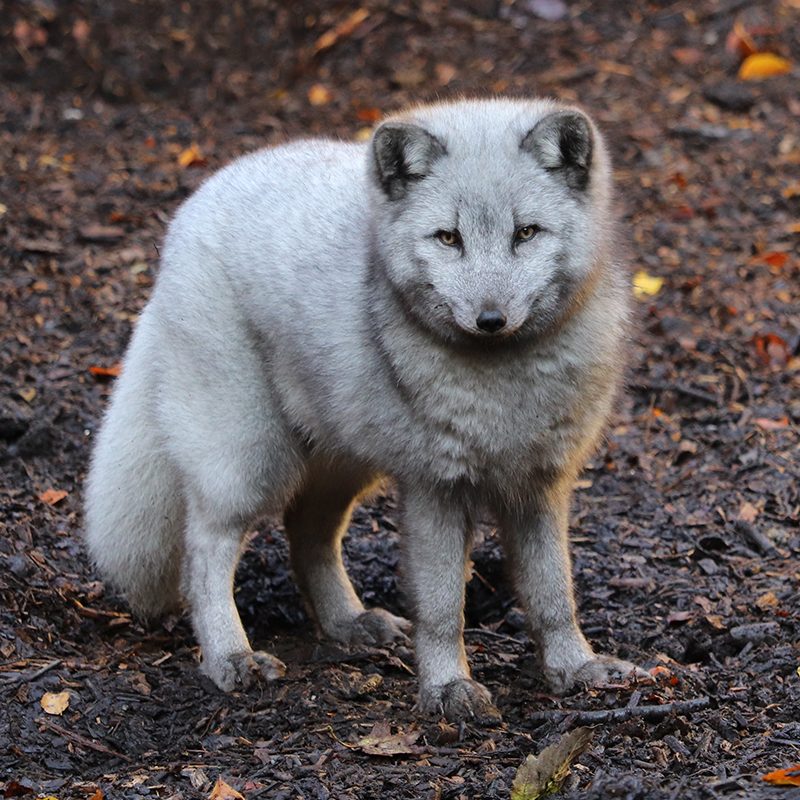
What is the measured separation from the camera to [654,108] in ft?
32.9

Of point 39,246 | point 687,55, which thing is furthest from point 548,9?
point 39,246

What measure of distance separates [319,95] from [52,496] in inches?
196

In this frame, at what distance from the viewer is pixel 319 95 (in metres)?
10.2

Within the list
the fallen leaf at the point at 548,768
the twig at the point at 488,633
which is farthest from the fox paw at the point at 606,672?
the twig at the point at 488,633

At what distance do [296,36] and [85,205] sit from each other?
2.87 m

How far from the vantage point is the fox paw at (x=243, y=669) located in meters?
5.17

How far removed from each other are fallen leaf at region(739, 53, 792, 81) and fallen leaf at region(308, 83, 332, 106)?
3236mm

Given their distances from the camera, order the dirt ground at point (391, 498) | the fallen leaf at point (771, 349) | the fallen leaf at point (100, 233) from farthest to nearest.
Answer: the fallen leaf at point (100, 233), the fallen leaf at point (771, 349), the dirt ground at point (391, 498)

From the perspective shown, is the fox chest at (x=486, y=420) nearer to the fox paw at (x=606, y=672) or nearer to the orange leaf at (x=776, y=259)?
the fox paw at (x=606, y=672)

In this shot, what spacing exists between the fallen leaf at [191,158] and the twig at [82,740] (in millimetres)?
5224

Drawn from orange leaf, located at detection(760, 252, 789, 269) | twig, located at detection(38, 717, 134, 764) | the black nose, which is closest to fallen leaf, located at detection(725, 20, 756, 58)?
orange leaf, located at detection(760, 252, 789, 269)

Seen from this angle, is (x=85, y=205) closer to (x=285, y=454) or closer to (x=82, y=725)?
(x=285, y=454)

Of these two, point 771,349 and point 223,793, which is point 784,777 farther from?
point 771,349

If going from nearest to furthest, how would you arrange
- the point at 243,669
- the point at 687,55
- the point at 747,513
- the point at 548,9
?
1. the point at 243,669
2. the point at 747,513
3. the point at 687,55
4. the point at 548,9
